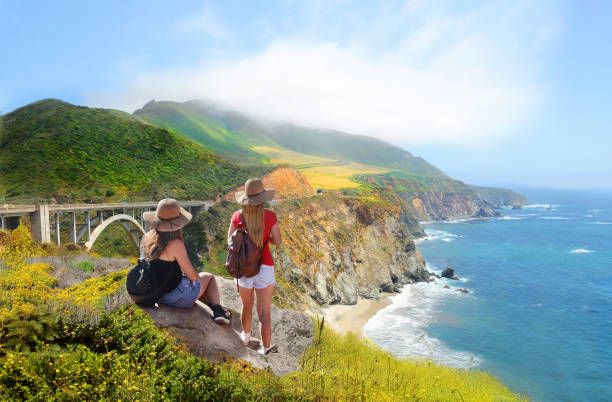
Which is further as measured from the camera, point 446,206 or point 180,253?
point 446,206

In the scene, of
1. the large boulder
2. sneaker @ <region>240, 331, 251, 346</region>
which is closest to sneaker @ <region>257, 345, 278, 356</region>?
the large boulder

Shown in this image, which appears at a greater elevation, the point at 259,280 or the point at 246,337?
the point at 259,280

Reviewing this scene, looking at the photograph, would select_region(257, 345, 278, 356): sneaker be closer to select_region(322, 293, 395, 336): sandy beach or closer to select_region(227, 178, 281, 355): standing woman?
select_region(227, 178, 281, 355): standing woman

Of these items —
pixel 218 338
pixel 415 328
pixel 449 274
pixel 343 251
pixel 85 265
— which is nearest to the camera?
pixel 218 338

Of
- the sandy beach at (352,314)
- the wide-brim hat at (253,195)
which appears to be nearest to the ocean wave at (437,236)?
the sandy beach at (352,314)

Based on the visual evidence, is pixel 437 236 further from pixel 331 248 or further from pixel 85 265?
pixel 85 265

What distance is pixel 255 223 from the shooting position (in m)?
3.70

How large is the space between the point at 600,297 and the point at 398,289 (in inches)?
1011

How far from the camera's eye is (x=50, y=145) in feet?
109

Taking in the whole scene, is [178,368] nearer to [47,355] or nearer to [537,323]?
[47,355]

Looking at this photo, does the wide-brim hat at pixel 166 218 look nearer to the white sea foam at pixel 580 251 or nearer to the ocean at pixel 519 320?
the ocean at pixel 519 320

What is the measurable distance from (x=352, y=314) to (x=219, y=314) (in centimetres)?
3284

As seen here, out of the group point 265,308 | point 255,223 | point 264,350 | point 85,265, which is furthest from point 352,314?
point 255,223

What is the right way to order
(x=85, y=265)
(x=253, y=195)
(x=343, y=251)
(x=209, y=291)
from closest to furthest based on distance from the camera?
(x=253, y=195)
(x=209, y=291)
(x=85, y=265)
(x=343, y=251)
